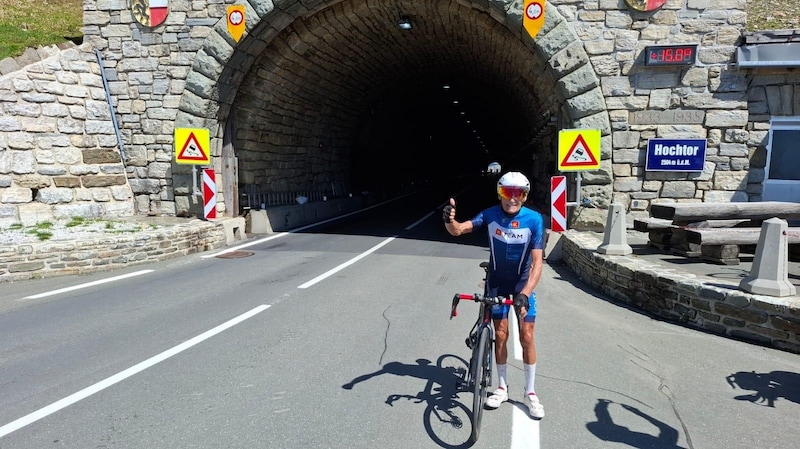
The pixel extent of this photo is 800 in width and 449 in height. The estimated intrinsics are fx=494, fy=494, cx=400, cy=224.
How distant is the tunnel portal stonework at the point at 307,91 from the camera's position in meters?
10.2

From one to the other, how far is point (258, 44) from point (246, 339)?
9.81 meters

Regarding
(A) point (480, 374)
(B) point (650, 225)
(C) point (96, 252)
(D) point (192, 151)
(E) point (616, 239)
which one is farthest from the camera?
(D) point (192, 151)

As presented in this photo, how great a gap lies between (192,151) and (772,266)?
11.7 metres

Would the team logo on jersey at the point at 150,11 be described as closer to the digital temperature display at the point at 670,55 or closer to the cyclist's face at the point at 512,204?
the digital temperature display at the point at 670,55

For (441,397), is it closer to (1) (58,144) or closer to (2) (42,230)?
(2) (42,230)

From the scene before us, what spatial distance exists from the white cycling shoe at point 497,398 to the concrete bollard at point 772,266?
11.5 feet

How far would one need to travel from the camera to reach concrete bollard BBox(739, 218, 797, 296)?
215 inches

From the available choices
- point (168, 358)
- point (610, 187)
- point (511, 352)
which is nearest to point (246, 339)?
point (168, 358)

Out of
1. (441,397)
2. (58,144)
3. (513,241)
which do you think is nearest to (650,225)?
(513,241)

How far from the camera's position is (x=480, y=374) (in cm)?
348

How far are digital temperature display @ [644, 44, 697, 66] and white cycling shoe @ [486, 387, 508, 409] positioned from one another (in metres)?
8.90

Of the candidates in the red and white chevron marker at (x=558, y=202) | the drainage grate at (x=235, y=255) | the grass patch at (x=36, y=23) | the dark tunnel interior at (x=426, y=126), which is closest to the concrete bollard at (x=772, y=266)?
the red and white chevron marker at (x=558, y=202)

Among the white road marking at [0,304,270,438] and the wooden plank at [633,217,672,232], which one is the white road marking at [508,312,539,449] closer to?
the white road marking at [0,304,270,438]

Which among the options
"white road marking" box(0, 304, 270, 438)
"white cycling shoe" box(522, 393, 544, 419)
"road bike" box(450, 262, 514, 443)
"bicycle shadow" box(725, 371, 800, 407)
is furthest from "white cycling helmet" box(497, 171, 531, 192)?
"white road marking" box(0, 304, 270, 438)
